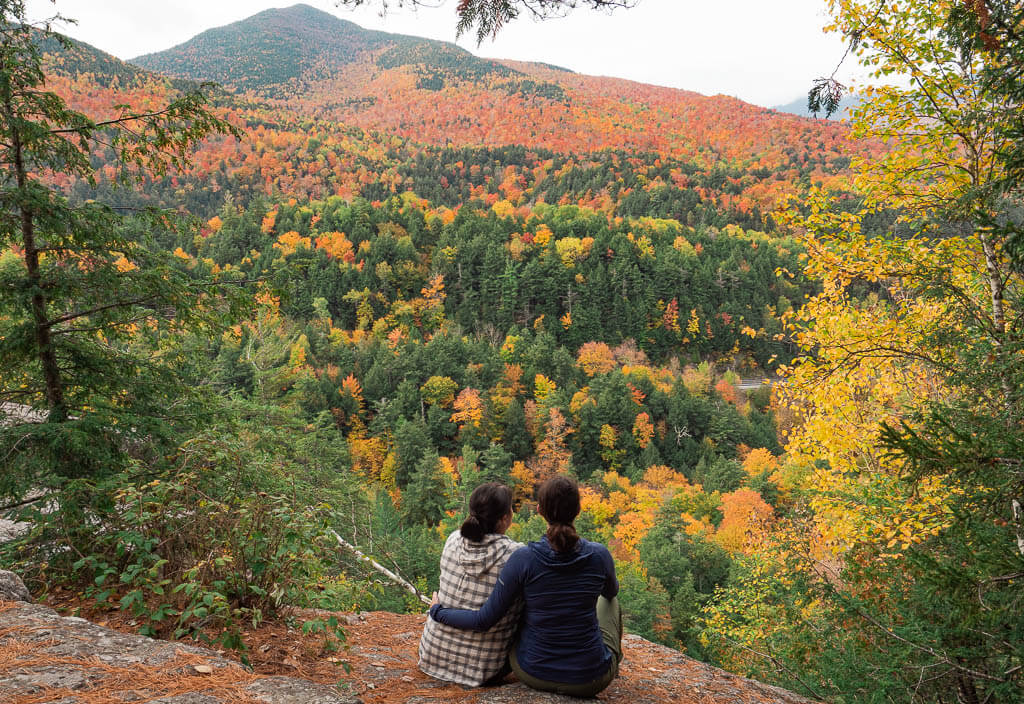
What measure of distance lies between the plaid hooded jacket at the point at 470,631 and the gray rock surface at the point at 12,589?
234 centimetres

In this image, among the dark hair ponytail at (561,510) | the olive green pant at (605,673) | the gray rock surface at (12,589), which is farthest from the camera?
the gray rock surface at (12,589)

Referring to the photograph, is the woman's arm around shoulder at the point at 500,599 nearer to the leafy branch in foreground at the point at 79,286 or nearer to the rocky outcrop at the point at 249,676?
the rocky outcrop at the point at 249,676

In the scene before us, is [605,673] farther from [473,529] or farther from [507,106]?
[507,106]

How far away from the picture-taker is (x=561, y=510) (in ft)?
7.96

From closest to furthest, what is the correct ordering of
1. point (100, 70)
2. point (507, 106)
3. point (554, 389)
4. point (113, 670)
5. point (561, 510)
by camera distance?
point (113, 670)
point (561, 510)
point (554, 389)
point (100, 70)
point (507, 106)

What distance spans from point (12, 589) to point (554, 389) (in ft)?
177

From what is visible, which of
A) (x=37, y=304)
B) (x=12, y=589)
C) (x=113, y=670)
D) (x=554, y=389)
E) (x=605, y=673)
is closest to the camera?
(x=113, y=670)

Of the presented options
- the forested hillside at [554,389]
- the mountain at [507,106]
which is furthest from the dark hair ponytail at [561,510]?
the mountain at [507,106]

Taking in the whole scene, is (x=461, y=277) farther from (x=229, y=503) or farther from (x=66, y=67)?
(x=66, y=67)

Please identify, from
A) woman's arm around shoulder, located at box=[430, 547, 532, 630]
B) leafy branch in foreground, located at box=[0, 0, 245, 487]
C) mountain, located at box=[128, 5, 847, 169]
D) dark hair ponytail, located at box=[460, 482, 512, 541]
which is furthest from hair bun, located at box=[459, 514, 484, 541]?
mountain, located at box=[128, 5, 847, 169]

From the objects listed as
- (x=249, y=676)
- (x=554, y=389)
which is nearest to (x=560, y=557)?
(x=249, y=676)

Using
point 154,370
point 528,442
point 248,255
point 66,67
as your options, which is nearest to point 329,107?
point 66,67

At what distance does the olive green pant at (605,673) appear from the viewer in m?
2.54

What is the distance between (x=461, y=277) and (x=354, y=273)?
1646cm
